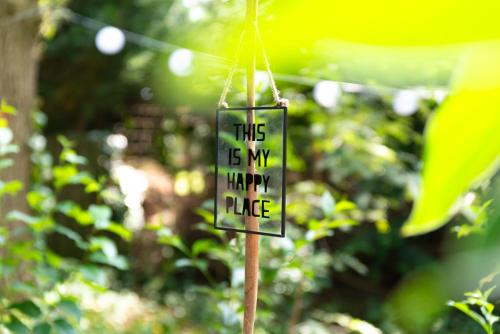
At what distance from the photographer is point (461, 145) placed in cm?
10

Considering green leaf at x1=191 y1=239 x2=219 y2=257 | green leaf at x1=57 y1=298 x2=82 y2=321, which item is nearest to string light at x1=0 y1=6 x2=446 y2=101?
green leaf at x1=191 y1=239 x2=219 y2=257

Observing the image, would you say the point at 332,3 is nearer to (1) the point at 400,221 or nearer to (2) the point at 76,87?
(1) the point at 400,221

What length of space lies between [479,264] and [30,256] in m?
1.68

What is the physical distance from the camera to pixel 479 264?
0.48ft

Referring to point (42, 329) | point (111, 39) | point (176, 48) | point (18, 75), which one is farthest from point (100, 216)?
point (111, 39)

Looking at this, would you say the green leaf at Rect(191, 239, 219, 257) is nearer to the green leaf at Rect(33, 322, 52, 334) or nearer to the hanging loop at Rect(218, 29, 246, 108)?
the green leaf at Rect(33, 322, 52, 334)

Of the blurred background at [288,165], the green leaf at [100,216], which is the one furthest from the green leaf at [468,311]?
the green leaf at [100,216]

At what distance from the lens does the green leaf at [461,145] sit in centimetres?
10

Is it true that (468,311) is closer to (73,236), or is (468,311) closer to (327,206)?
(327,206)

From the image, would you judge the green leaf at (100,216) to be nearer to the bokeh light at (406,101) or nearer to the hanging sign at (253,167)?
the hanging sign at (253,167)

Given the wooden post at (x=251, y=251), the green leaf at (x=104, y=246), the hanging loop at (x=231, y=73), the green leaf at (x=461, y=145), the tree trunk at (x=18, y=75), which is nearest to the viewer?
the green leaf at (x=461, y=145)

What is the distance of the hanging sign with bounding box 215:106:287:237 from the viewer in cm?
88

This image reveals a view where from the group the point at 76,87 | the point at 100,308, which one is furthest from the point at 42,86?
the point at 100,308

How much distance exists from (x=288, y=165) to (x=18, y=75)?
1.23m
